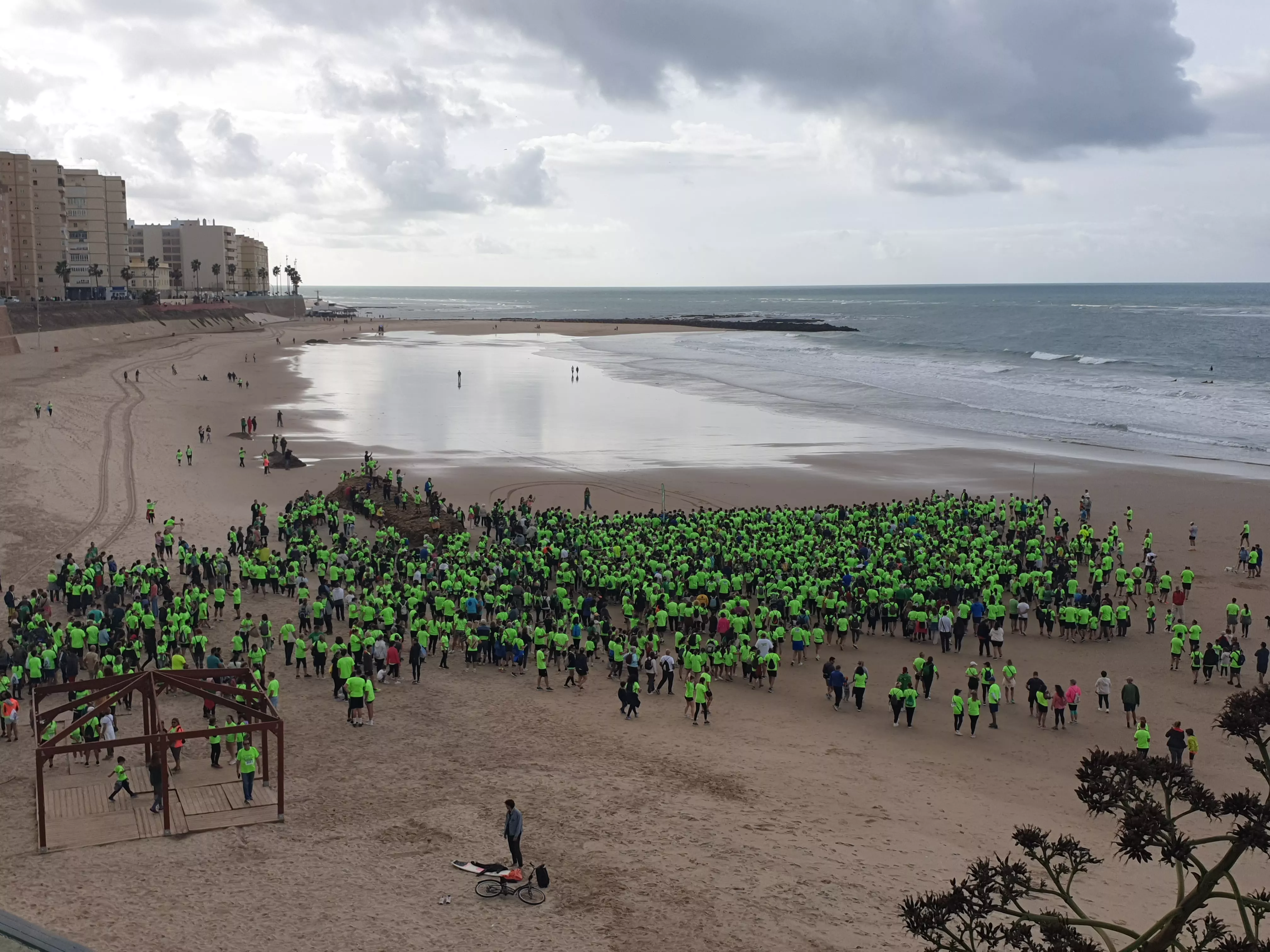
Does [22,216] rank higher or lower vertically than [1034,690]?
higher

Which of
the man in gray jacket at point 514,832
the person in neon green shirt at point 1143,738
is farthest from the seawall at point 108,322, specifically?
the person in neon green shirt at point 1143,738

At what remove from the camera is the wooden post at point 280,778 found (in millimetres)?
13445

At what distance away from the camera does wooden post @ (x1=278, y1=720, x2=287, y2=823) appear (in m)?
13.4

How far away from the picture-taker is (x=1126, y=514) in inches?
1330

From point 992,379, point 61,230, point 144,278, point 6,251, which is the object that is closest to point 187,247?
point 144,278

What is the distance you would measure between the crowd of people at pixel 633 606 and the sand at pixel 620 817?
21.3 inches

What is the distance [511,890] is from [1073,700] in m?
10.7

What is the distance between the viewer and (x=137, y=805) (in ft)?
46.0

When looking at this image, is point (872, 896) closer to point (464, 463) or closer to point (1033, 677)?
point (1033, 677)

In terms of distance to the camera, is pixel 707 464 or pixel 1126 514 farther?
pixel 707 464

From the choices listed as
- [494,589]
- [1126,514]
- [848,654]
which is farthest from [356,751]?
[1126,514]

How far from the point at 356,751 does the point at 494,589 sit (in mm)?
7335

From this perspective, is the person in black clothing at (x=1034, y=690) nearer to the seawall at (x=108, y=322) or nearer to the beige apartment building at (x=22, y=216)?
the seawall at (x=108, y=322)

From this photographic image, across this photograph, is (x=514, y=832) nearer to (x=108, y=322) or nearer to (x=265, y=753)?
(x=265, y=753)
